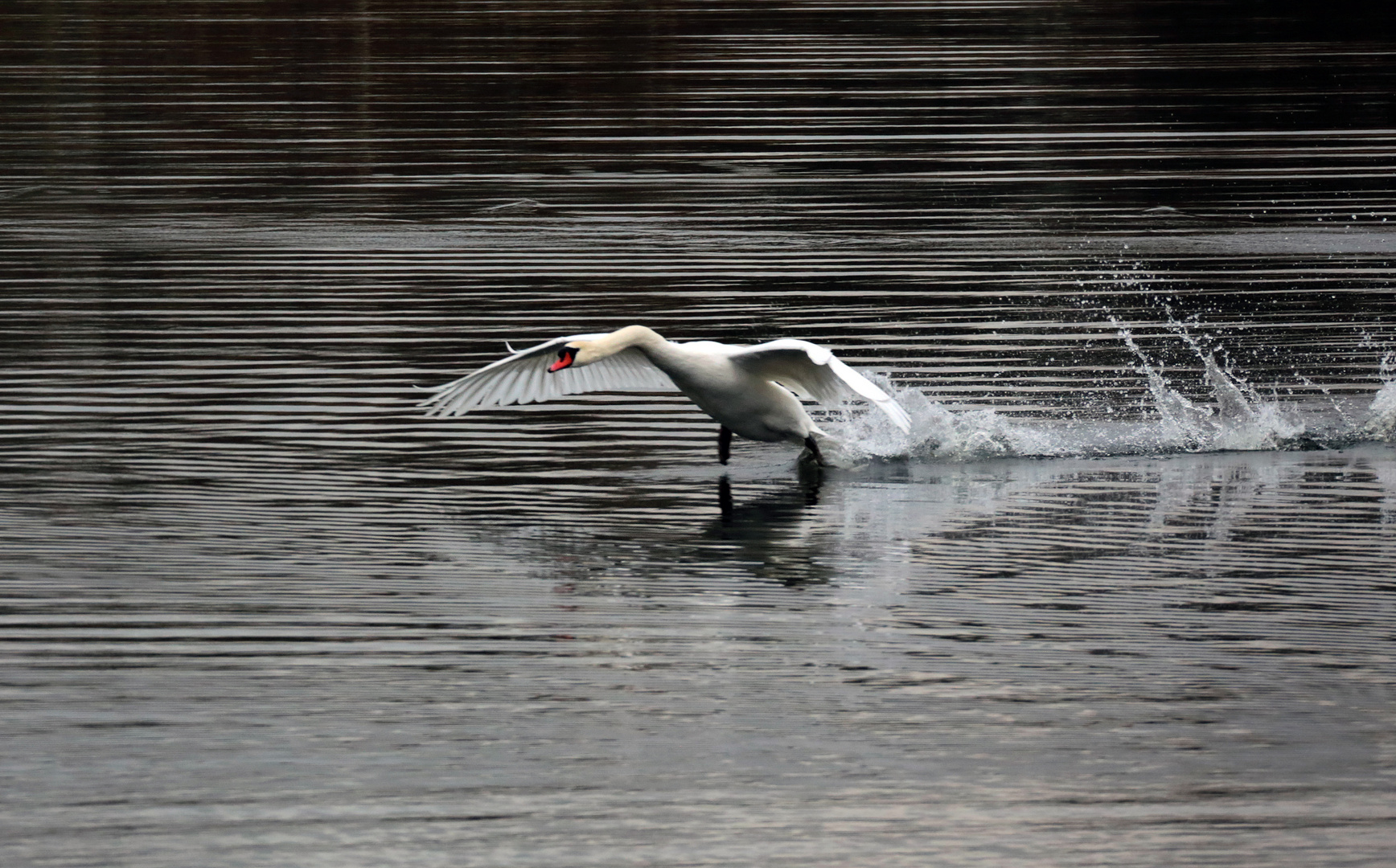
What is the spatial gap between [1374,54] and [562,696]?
105ft

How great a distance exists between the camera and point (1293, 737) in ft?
28.5

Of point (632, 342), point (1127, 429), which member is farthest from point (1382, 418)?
point (632, 342)

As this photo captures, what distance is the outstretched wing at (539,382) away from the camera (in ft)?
47.0

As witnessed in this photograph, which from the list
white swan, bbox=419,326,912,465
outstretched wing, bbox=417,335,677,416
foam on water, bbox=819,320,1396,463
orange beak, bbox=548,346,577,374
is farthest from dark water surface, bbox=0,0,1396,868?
orange beak, bbox=548,346,577,374

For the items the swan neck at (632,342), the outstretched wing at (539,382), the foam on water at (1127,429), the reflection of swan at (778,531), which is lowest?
the reflection of swan at (778,531)

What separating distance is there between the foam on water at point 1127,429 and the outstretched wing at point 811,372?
0.47m

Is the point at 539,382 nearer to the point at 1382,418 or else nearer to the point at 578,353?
the point at 578,353

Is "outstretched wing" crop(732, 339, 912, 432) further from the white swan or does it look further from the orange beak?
the orange beak

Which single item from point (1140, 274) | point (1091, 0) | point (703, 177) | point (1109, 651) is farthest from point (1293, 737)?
point (1091, 0)

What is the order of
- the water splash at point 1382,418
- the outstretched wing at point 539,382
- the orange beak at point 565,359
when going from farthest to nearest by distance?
the water splash at point 1382,418, the outstretched wing at point 539,382, the orange beak at point 565,359

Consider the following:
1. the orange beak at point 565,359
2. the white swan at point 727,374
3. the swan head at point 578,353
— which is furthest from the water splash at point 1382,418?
the orange beak at point 565,359

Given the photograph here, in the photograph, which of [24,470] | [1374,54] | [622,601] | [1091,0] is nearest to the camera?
[622,601]

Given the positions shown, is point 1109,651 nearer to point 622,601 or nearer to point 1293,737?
point 1293,737

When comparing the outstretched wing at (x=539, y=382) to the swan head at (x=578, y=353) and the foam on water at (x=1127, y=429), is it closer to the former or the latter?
the swan head at (x=578, y=353)
